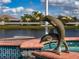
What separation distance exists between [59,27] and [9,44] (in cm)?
209

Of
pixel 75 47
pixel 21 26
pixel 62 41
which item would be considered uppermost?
pixel 62 41

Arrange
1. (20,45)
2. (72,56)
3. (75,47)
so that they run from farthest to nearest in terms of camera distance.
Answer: (75,47), (20,45), (72,56)

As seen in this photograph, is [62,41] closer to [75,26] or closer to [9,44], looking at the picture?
[9,44]

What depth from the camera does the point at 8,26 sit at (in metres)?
35.0

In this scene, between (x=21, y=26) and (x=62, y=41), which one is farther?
(x=21, y=26)

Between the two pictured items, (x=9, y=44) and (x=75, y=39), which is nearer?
(x=9, y=44)

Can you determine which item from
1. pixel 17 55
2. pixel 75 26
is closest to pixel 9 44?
pixel 17 55

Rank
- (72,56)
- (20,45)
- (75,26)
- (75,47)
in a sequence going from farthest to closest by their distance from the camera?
(75,26) → (75,47) → (20,45) → (72,56)

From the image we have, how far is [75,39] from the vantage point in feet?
31.0

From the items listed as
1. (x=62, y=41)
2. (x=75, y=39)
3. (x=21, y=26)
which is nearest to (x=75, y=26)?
(x=21, y=26)

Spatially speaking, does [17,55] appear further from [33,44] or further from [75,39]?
[75,39]

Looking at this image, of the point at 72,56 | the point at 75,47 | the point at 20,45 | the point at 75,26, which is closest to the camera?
the point at 72,56

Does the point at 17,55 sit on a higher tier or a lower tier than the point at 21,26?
higher

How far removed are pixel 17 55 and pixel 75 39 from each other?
2.01 m
